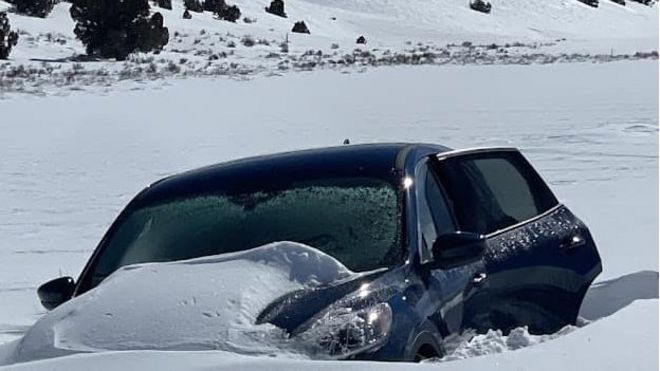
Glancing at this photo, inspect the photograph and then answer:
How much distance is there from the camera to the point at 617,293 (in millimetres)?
6625

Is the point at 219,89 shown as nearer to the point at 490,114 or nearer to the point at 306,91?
the point at 306,91

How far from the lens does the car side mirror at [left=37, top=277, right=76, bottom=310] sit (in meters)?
5.24

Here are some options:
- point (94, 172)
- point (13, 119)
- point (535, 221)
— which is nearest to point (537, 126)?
point (94, 172)

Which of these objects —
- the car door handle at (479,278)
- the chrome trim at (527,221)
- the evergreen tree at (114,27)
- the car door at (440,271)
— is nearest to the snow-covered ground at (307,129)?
the car door at (440,271)

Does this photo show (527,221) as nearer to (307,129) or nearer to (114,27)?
(307,129)

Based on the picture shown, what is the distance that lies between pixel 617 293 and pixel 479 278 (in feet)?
5.89

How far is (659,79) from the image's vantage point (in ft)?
89.2

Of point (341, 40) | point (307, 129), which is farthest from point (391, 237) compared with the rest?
point (341, 40)

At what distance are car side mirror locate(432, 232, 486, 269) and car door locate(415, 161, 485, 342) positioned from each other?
0.03 metres

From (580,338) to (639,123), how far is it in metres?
14.1

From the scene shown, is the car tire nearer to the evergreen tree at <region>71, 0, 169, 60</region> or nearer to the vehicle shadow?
the vehicle shadow

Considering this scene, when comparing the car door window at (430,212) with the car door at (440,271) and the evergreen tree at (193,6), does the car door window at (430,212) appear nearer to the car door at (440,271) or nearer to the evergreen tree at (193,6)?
the car door at (440,271)

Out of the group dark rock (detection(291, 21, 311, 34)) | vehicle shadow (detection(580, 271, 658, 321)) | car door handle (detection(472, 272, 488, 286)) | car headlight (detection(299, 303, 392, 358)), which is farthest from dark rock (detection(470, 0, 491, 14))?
car headlight (detection(299, 303, 392, 358))

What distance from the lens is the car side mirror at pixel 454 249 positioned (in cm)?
482
